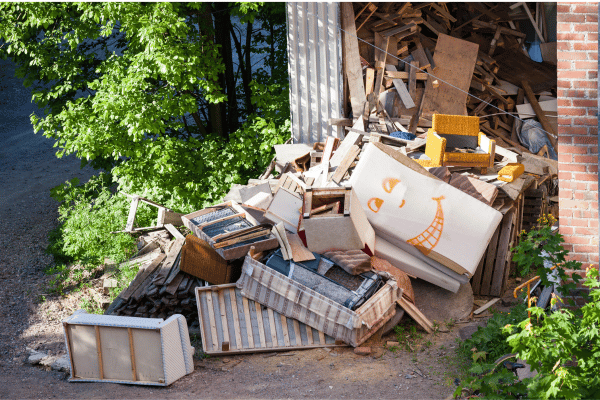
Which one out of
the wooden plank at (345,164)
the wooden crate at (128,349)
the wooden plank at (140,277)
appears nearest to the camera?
the wooden crate at (128,349)

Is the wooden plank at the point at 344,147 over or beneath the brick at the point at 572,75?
beneath

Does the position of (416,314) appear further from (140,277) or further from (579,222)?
(140,277)

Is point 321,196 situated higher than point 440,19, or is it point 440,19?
point 440,19

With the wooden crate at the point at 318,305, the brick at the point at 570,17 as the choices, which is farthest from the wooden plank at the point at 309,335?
the brick at the point at 570,17

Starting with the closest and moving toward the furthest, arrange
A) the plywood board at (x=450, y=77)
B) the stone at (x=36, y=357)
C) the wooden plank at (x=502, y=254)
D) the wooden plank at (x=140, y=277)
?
the stone at (x=36, y=357) < the wooden plank at (x=140, y=277) < the wooden plank at (x=502, y=254) < the plywood board at (x=450, y=77)

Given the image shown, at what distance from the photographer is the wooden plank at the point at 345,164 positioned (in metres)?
8.35

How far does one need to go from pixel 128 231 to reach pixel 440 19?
7625mm

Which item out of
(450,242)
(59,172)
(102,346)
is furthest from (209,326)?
(59,172)

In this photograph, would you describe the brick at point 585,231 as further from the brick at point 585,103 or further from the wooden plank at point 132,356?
the wooden plank at point 132,356

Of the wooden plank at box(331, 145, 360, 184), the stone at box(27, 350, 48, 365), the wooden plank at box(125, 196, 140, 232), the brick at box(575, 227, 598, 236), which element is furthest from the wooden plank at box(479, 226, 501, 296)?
the stone at box(27, 350, 48, 365)

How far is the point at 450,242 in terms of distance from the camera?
23.4ft

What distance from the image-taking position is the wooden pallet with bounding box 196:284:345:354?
657 centimetres

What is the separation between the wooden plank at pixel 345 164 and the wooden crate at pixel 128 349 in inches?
134

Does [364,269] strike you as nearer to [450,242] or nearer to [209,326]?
[450,242]
